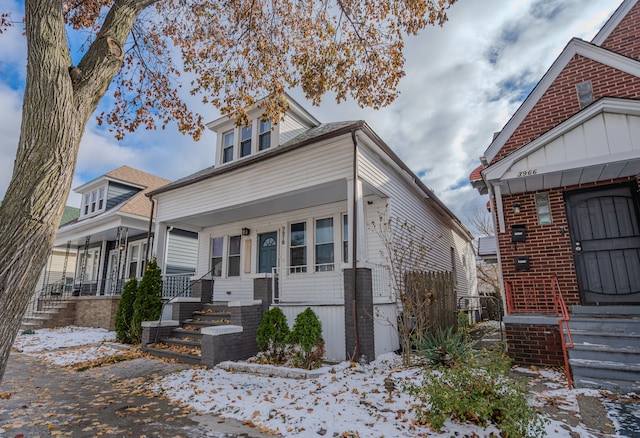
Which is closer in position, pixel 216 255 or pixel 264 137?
pixel 264 137

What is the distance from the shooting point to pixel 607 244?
6.57 metres

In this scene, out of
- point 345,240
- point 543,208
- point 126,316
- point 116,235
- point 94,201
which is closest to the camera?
point 543,208

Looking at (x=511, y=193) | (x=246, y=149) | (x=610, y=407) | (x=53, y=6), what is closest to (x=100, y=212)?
(x=246, y=149)

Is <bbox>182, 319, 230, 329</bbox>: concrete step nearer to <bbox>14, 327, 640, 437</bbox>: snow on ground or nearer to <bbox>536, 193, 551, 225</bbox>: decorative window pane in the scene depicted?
<bbox>14, 327, 640, 437</bbox>: snow on ground

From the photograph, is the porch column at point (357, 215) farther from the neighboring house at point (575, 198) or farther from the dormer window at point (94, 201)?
the dormer window at point (94, 201)

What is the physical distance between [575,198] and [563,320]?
3114 millimetres

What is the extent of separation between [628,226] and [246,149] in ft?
33.1

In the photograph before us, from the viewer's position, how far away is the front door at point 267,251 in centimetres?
1130

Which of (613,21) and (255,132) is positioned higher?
(613,21)

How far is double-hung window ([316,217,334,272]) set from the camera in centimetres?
1012

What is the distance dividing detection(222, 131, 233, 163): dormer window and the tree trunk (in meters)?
8.41

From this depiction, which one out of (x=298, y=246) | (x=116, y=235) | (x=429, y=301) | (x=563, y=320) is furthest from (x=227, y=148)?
(x=563, y=320)

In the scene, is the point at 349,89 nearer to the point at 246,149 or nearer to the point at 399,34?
the point at 399,34

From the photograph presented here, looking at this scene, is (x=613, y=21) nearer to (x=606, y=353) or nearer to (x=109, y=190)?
(x=606, y=353)
